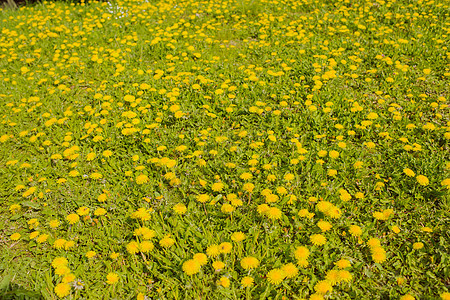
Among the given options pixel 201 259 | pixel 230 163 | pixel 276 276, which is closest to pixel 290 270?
pixel 276 276

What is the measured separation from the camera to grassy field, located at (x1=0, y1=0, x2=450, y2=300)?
2.32 metres

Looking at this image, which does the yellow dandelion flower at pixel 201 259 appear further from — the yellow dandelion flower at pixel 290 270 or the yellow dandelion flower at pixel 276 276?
the yellow dandelion flower at pixel 290 270

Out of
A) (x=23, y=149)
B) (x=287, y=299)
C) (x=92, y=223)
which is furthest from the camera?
(x=23, y=149)

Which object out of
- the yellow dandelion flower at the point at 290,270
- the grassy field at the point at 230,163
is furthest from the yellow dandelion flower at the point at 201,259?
the yellow dandelion flower at the point at 290,270

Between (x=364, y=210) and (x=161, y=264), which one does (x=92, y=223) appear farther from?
(x=364, y=210)

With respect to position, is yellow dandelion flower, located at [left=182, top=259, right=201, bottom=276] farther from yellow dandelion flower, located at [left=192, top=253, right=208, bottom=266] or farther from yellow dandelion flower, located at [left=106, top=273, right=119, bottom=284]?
yellow dandelion flower, located at [left=106, top=273, right=119, bottom=284]

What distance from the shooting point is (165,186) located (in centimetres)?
317

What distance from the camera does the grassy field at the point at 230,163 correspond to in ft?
7.63

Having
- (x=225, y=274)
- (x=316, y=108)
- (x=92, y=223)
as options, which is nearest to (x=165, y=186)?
(x=92, y=223)

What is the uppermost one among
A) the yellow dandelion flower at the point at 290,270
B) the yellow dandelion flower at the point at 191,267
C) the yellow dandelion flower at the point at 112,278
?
the yellow dandelion flower at the point at 191,267

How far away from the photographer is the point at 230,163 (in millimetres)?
3137

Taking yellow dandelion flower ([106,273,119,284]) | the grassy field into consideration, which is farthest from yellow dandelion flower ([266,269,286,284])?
yellow dandelion flower ([106,273,119,284])

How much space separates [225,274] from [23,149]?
3298 mm

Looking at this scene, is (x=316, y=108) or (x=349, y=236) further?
(x=316, y=108)
